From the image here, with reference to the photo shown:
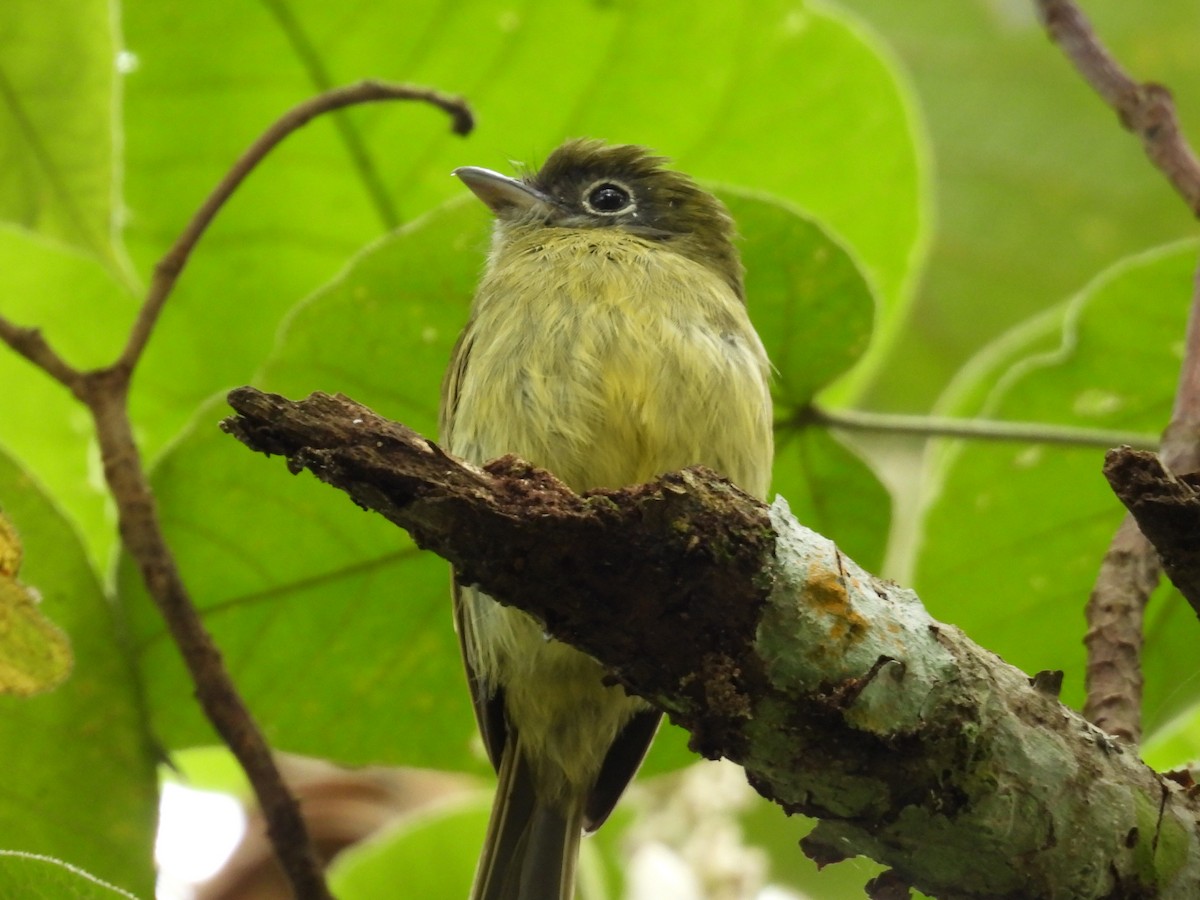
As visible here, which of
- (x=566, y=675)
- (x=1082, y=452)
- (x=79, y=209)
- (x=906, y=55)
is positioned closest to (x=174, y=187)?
(x=79, y=209)

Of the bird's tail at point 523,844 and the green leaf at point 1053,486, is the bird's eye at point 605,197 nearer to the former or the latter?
the green leaf at point 1053,486

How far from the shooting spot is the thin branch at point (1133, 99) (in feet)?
8.80

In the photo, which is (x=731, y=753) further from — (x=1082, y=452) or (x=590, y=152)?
(x=590, y=152)

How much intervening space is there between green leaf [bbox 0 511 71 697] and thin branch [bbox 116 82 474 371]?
560mm

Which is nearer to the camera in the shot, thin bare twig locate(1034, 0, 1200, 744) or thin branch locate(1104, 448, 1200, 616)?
thin branch locate(1104, 448, 1200, 616)

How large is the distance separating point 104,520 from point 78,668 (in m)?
0.64

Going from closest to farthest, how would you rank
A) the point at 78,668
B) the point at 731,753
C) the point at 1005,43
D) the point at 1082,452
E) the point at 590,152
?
1. the point at 731,753
2. the point at 78,668
3. the point at 1082,452
4. the point at 590,152
5. the point at 1005,43

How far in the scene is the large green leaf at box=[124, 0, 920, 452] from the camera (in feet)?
11.0

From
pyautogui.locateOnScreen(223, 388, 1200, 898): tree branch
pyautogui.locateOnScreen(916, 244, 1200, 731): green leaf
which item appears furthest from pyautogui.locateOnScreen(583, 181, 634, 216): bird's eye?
pyautogui.locateOnScreen(223, 388, 1200, 898): tree branch

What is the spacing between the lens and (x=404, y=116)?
11.1 feet

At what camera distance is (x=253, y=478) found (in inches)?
111

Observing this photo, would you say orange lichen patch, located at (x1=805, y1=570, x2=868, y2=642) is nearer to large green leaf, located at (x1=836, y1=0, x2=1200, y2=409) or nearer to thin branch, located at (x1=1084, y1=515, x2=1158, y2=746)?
thin branch, located at (x1=1084, y1=515, x2=1158, y2=746)

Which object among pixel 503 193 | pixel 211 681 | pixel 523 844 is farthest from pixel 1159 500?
pixel 503 193

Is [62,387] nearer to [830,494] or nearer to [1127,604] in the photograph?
[830,494]
